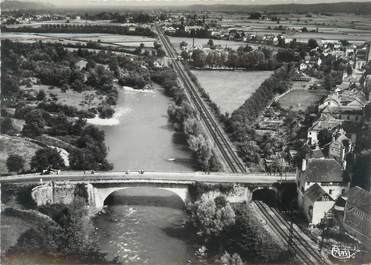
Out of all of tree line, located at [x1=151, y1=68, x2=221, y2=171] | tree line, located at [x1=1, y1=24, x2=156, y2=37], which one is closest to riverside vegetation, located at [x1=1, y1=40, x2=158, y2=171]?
tree line, located at [x1=151, y1=68, x2=221, y2=171]

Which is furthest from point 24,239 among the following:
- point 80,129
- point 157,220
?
point 80,129

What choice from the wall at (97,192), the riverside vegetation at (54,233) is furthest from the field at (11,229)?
the wall at (97,192)

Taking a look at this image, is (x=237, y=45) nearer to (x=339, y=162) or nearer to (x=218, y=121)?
(x=218, y=121)

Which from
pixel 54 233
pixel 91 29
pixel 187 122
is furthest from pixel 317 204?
pixel 91 29

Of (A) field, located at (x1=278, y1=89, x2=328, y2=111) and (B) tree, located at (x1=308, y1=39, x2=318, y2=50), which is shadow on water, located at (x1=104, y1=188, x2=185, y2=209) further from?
(B) tree, located at (x1=308, y1=39, x2=318, y2=50)

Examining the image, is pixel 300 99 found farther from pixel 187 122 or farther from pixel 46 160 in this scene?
pixel 46 160

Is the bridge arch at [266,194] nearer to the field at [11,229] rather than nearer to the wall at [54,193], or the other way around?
the wall at [54,193]
